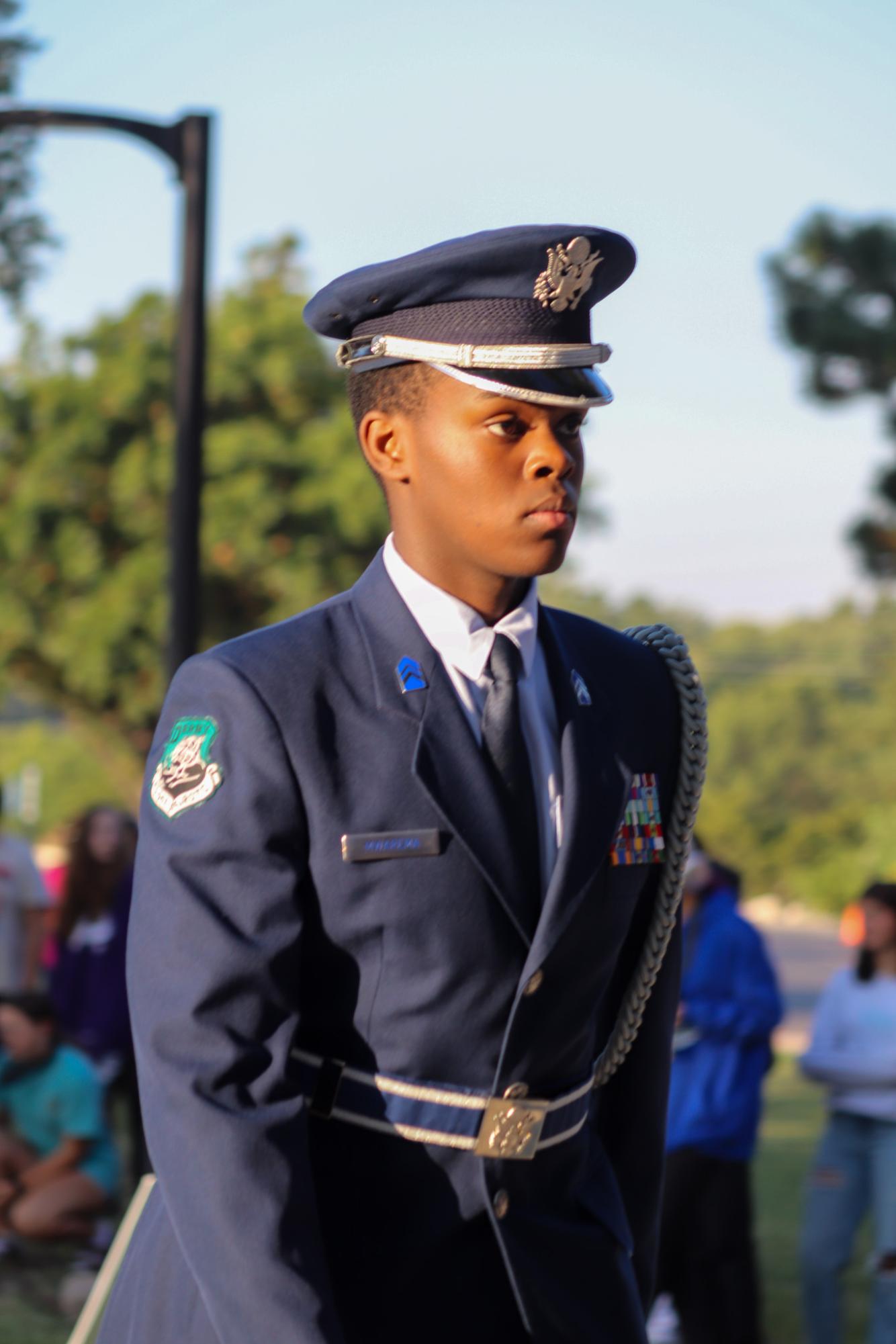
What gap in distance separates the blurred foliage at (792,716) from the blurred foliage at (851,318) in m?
40.7

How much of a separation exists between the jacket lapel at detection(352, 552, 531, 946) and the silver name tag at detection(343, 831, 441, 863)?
3cm

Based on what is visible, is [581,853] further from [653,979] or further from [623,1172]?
[623,1172]

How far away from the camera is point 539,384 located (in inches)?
82.0

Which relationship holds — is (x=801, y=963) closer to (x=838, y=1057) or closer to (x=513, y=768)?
(x=838, y=1057)

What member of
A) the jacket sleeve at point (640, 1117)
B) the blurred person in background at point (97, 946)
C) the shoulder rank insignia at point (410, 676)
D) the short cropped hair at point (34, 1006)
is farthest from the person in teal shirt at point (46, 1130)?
the shoulder rank insignia at point (410, 676)

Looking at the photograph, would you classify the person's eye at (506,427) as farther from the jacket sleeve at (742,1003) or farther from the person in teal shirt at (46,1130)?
the person in teal shirt at (46,1130)

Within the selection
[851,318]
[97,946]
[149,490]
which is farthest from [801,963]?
[97,946]

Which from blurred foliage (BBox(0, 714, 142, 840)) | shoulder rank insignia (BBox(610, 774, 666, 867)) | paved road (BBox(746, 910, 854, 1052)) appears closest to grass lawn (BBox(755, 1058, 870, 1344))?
paved road (BBox(746, 910, 854, 1052))

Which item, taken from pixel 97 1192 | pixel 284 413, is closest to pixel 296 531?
pixel 284 413

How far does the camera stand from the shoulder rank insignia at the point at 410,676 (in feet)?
6.86

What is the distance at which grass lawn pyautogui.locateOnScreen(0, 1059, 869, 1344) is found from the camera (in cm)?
692

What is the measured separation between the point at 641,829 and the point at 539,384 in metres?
0.50

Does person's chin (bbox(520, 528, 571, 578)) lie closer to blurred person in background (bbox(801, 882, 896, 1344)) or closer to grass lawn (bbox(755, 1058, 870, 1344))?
blurred person in background (bbox(801, 882, 896, 1344))

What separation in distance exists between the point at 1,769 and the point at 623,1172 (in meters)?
77.8
